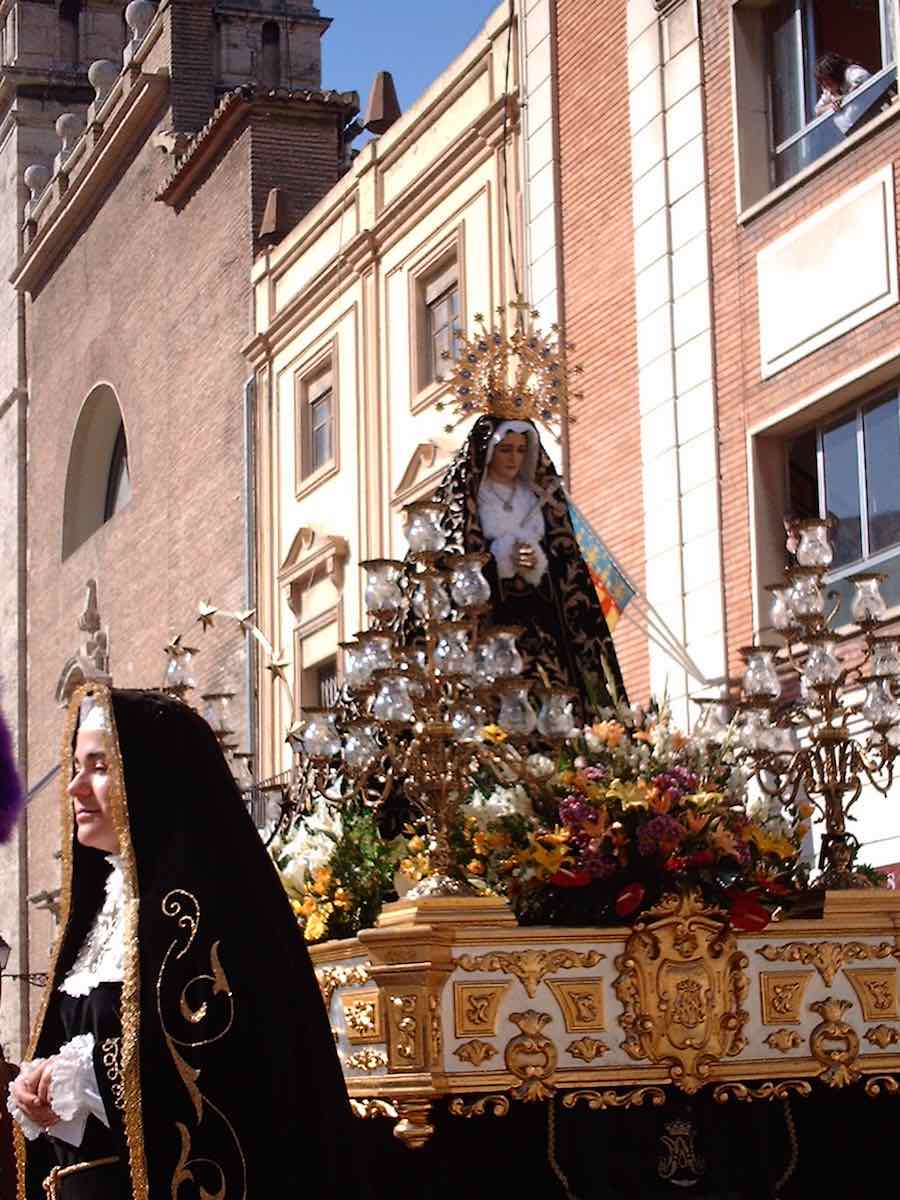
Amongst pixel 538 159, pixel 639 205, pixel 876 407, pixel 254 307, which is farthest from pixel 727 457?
pixel 254 307

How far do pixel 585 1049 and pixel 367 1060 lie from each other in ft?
2.13

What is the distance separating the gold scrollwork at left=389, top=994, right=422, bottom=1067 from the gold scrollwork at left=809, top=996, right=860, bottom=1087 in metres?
1.35

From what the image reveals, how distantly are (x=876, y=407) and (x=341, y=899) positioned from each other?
7.83 meters

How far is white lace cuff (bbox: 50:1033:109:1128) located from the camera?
524cm

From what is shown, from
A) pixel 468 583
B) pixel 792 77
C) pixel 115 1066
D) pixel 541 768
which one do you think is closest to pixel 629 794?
pixel 541 768

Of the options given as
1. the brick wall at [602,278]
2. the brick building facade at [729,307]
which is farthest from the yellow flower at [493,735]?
the brick wall at [602,278]

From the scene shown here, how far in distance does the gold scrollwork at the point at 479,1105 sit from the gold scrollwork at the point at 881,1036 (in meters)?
1.30

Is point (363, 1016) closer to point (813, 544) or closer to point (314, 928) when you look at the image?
point (314, 928)

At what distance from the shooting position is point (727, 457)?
601 inches

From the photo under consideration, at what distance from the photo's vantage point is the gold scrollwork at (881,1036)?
723 cm

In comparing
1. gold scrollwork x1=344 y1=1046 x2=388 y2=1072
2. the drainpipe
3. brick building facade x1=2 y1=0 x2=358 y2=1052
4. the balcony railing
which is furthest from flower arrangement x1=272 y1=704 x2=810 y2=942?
brick building facade x1=2 y1=0 x2=358 y2=1052

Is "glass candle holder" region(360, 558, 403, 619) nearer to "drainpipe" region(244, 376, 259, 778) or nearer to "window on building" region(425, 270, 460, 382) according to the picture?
"window on building" region(425, 270, 460, 382)

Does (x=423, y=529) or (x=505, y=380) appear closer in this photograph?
→ (x=423, y=529)

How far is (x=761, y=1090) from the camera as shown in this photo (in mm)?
7062
